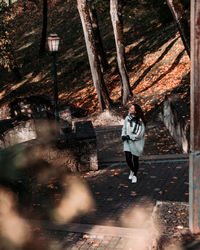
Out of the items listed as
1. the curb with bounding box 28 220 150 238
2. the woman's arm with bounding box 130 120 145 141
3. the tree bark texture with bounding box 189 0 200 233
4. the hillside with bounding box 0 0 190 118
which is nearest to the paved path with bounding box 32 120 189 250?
the curb with bounding box 28 220 150 238

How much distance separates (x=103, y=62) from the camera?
83.9 ft

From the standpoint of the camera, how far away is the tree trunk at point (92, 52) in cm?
1578

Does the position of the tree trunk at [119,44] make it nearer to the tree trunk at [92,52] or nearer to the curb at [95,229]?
the tree trunk at [92,52]

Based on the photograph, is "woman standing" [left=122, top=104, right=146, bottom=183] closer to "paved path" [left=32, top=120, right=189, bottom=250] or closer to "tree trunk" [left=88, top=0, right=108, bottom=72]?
"paved path" [left=32, top=120, right=189, bottom=250]

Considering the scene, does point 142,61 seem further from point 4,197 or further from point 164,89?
point 4,197

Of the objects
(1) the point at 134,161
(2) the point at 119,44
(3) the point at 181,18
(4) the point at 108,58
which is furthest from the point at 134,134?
(4) the point at 108,58

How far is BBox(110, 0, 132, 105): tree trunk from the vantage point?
55.3 feet

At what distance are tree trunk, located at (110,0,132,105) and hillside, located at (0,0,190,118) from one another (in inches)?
33.1

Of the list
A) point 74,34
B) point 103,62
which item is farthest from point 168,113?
point 74,34

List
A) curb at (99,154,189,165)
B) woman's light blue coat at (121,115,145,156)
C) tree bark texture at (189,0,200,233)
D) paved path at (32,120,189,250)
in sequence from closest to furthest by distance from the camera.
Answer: tree bark texture at (189,0,200,233) < paved path at (32,120,189,250) < woman's light blue coat at (121,115,145,156) < curb at (99,154,189,165)

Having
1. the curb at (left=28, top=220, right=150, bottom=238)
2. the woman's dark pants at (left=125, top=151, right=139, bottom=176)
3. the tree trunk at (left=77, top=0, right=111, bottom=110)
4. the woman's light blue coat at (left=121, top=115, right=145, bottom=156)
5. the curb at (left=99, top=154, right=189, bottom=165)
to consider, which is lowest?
the curb at (left=28, top=220, right=150, bottom=238)

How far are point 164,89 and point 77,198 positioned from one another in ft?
38.7

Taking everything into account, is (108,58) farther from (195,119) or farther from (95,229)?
(195,119)

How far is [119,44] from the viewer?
1731 cm
